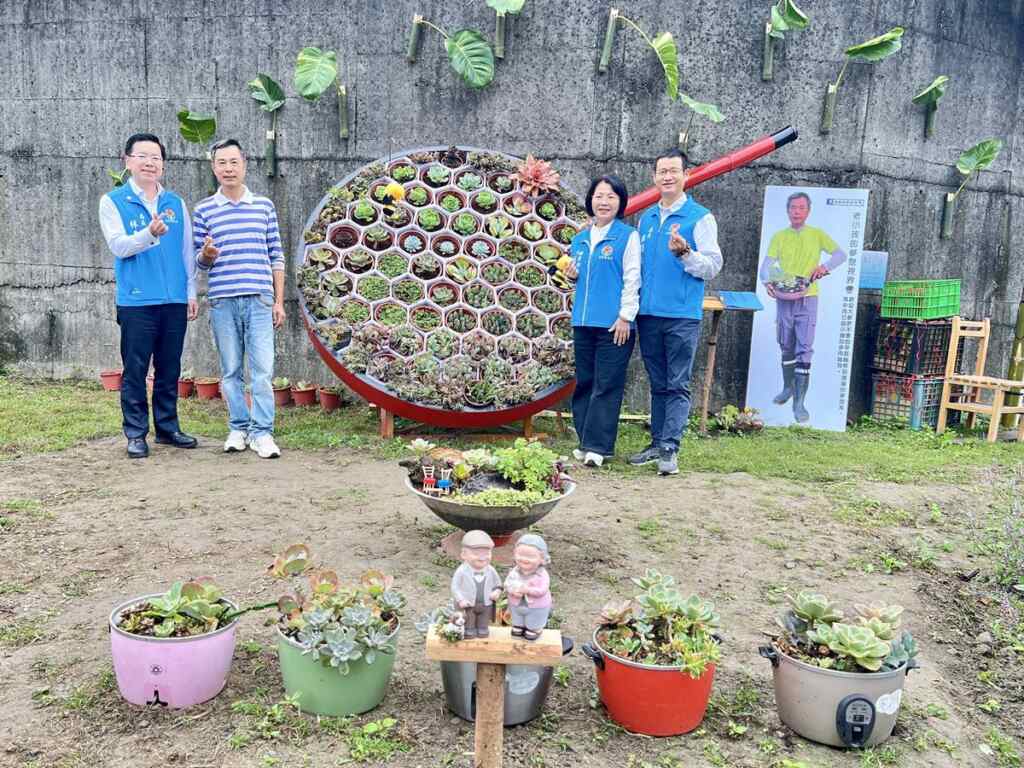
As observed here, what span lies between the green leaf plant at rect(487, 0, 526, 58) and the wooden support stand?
19.9ft

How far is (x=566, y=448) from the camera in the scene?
6172 millimetres

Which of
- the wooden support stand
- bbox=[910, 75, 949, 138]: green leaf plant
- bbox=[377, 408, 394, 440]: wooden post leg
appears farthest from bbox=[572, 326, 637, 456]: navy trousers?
bbox=[910, 75, 949, 138]: green leaf plant

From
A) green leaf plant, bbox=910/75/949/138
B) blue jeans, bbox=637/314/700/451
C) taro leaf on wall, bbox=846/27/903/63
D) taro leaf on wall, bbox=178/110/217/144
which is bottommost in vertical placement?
blue jeans, bbox=637/314/700/451

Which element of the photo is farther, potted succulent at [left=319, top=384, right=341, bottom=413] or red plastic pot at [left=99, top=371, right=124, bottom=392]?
red plastic pot at [left=99, top=371, right=124, bottom=392]

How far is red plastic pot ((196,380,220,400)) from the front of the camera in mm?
7441

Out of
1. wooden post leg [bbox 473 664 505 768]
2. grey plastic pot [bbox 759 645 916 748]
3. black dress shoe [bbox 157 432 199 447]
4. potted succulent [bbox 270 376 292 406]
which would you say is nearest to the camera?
wooden post leg [bbox 473 664 505 768]

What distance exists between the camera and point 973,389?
755cm

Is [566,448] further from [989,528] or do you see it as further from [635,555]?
[989,528]

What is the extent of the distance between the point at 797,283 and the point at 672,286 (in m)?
2.18

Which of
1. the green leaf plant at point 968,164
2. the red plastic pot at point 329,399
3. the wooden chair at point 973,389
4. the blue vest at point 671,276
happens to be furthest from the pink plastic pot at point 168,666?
the green leaf plant at point 968,164

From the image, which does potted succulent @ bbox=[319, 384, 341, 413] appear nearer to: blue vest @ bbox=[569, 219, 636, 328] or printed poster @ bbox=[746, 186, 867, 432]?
blue vest @ bbox=[569, 219, 636, 328]

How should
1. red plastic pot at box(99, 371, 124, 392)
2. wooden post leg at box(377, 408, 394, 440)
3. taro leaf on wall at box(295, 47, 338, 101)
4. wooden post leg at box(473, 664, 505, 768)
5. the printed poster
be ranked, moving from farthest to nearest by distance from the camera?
red plastic pot at box(99, 371, 124, 392), the printed poster, taro leaf on wall at box(295, 47, 338, 101), wooden post leg at box(377, 408, 394, 440), wooden post leg at box(473, 664, 505, 768)

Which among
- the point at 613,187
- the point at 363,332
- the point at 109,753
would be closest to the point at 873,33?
the point at 613,187

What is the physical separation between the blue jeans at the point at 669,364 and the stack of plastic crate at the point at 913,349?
2.87 meters
